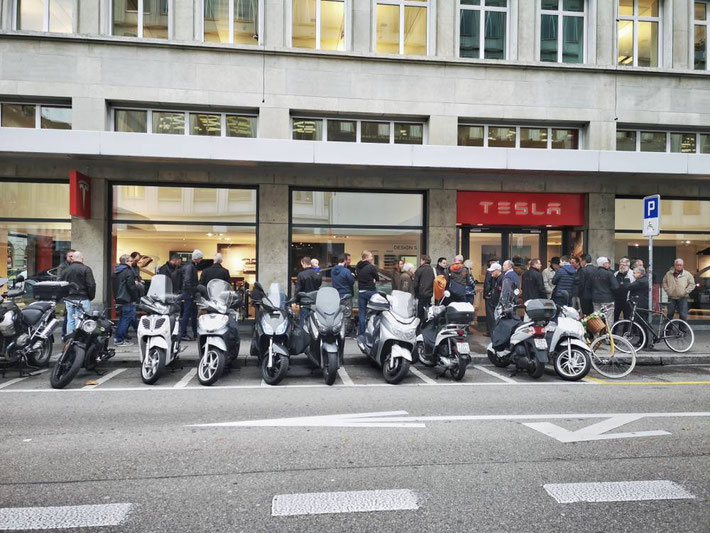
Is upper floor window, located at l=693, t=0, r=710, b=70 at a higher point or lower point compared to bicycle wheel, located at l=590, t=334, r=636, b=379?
higher

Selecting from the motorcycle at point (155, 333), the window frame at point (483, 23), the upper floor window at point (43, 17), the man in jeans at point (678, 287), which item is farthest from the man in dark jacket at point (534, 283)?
the upper floor window at point (43, 17)

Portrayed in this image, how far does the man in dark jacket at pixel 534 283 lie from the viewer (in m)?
11.3

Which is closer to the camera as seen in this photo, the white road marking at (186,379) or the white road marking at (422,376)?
the white road marking at (186,379)

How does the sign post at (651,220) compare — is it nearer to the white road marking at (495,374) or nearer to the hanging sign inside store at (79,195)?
the white road marking at (495,374)

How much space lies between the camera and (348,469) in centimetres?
421

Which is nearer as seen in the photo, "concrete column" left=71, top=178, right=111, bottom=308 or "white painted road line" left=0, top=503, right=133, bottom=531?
"white painted road line" left=0, top=503, right=133, bottom=531

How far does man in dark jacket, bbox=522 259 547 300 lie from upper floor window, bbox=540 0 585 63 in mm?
6764

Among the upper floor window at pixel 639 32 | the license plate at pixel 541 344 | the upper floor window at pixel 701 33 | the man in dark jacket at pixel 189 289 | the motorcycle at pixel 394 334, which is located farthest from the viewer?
the upper floor window at pixel 701 33

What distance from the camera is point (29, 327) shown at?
27.3ft

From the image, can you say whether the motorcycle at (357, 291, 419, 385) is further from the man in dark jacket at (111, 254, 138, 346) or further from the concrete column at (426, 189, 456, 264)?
the concrete column at (426, 189, 456, 264)

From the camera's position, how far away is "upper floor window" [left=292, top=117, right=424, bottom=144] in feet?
45.3

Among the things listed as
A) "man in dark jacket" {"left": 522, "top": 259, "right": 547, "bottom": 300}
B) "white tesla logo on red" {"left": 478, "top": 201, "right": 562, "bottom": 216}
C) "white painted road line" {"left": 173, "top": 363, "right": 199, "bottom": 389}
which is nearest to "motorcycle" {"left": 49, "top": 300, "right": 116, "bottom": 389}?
"white painted road line" {"left": 173, "top": 363, "right": 199, "bottom": 389}

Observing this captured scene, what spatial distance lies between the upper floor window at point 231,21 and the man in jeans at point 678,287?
11773mm

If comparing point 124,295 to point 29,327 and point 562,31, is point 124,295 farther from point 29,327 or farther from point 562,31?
point 562,31
